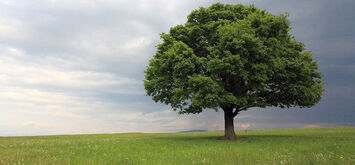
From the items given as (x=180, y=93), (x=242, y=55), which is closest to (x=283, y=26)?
(x=242, y=55)

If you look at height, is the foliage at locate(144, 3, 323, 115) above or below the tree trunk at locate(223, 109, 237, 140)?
above

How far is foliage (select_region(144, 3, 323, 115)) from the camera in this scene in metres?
30.6

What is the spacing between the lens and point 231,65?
2958cm

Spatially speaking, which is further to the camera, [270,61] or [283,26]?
[283,26]

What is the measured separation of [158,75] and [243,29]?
13.2m

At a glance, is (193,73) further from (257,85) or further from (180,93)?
(257,85)

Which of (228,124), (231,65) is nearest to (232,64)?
(231,65)

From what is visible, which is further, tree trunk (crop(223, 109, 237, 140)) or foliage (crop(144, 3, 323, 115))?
tree trunk (crop(223, 109, 237, 140))

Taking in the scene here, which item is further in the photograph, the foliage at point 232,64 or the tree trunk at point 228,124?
the tree trunk at point 228,124

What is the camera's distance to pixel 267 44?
33562 millimetres

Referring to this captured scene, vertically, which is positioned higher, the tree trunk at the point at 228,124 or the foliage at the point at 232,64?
the foliage at the point at 232,64

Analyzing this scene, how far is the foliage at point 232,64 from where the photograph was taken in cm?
3058

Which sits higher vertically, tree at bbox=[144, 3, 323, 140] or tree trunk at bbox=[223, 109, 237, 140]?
tree at bbox=[144, 3, 323, 140]

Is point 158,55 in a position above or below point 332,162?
above
